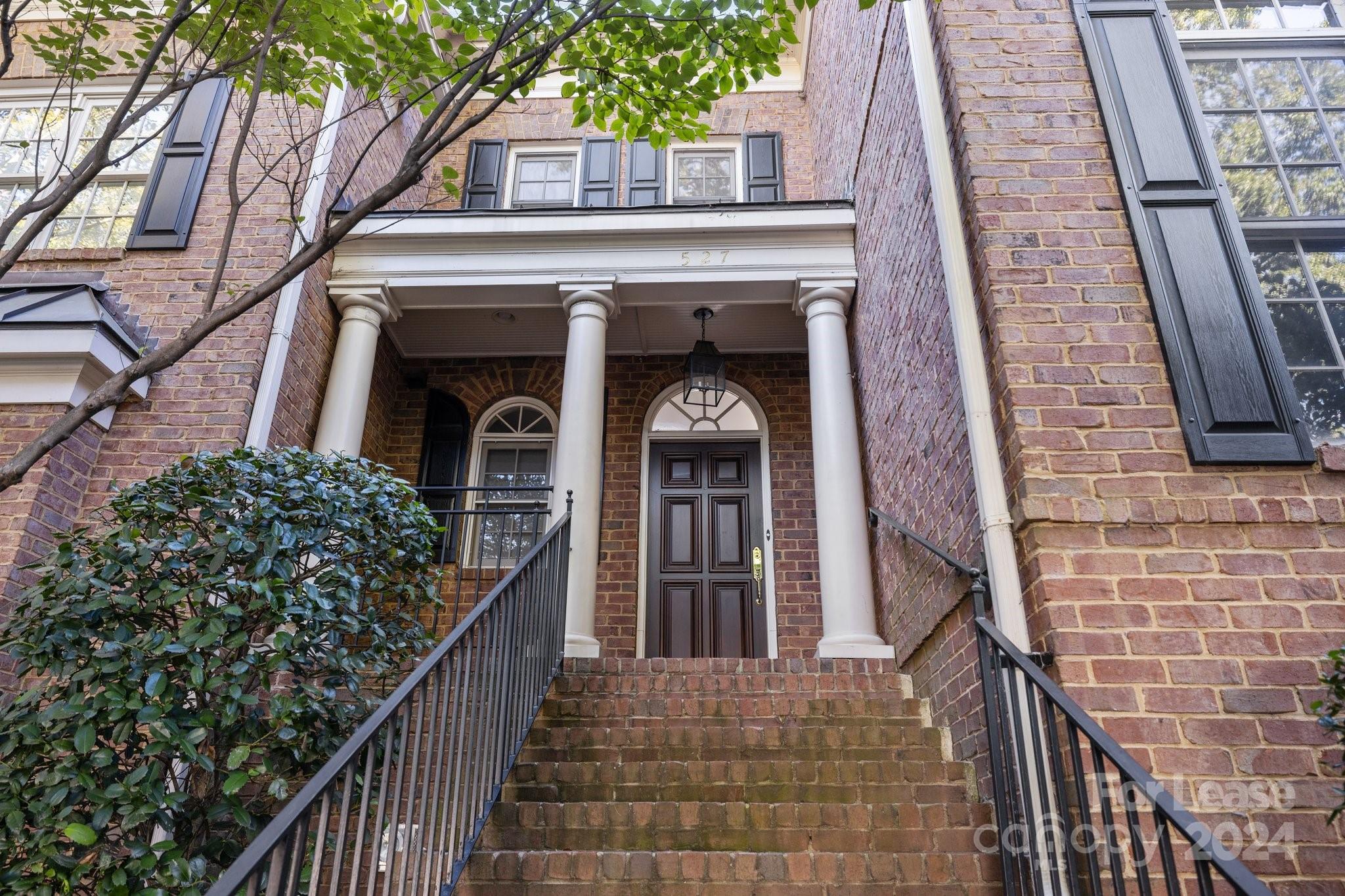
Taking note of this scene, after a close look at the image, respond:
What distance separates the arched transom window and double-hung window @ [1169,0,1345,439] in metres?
4.32

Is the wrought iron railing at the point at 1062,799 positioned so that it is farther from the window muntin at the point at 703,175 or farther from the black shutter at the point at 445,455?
the window muntin at the point at 703,175

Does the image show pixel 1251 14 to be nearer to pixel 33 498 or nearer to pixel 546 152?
pixel 546 152

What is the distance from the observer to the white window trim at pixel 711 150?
8.12 metres

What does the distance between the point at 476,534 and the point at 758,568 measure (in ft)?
8.08

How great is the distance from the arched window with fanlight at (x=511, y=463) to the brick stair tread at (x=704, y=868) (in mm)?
4205

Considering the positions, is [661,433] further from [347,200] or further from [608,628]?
[347,200]

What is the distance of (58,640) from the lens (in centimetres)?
295

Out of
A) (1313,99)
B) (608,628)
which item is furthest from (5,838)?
(1313,99)

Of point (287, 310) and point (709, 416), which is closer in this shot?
point (287, 310)

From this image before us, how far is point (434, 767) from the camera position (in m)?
2.67

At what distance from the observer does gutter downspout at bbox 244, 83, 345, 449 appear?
4.89 m

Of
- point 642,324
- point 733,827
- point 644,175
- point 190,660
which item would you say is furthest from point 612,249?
point 733,827

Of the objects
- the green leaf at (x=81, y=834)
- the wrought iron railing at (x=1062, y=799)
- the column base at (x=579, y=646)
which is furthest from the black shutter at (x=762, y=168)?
the green leaf at (x=81, y=834)

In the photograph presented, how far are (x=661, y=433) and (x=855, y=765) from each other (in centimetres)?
434
